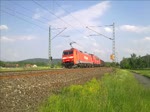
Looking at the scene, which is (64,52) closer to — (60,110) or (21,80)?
(21,80)

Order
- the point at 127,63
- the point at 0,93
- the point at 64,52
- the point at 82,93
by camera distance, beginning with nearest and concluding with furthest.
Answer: the point at 0,93 → the point at 82,93 → the point at 64,52 → the point at 127,63

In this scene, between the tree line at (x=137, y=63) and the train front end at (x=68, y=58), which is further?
the tree line at (x=137, y=63)

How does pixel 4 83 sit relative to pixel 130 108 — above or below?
above

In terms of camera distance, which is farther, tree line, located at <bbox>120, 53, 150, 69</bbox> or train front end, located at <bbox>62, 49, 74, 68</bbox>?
tree line, located at <bbox>120, 53, 150, 69</bbox>

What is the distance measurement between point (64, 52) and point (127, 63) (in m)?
118

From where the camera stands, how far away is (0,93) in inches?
393

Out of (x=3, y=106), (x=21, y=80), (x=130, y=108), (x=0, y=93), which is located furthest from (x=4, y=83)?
(x=130, y=108)

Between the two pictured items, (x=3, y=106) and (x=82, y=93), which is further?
(x=82, y=93)

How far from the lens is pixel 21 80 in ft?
47.5

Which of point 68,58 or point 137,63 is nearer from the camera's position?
point 68,58

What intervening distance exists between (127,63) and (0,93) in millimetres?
151653

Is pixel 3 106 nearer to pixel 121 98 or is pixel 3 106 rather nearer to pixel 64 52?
pixel 121 98

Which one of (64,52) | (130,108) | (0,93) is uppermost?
(64,52)

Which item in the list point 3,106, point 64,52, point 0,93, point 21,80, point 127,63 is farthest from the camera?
point 127,63
